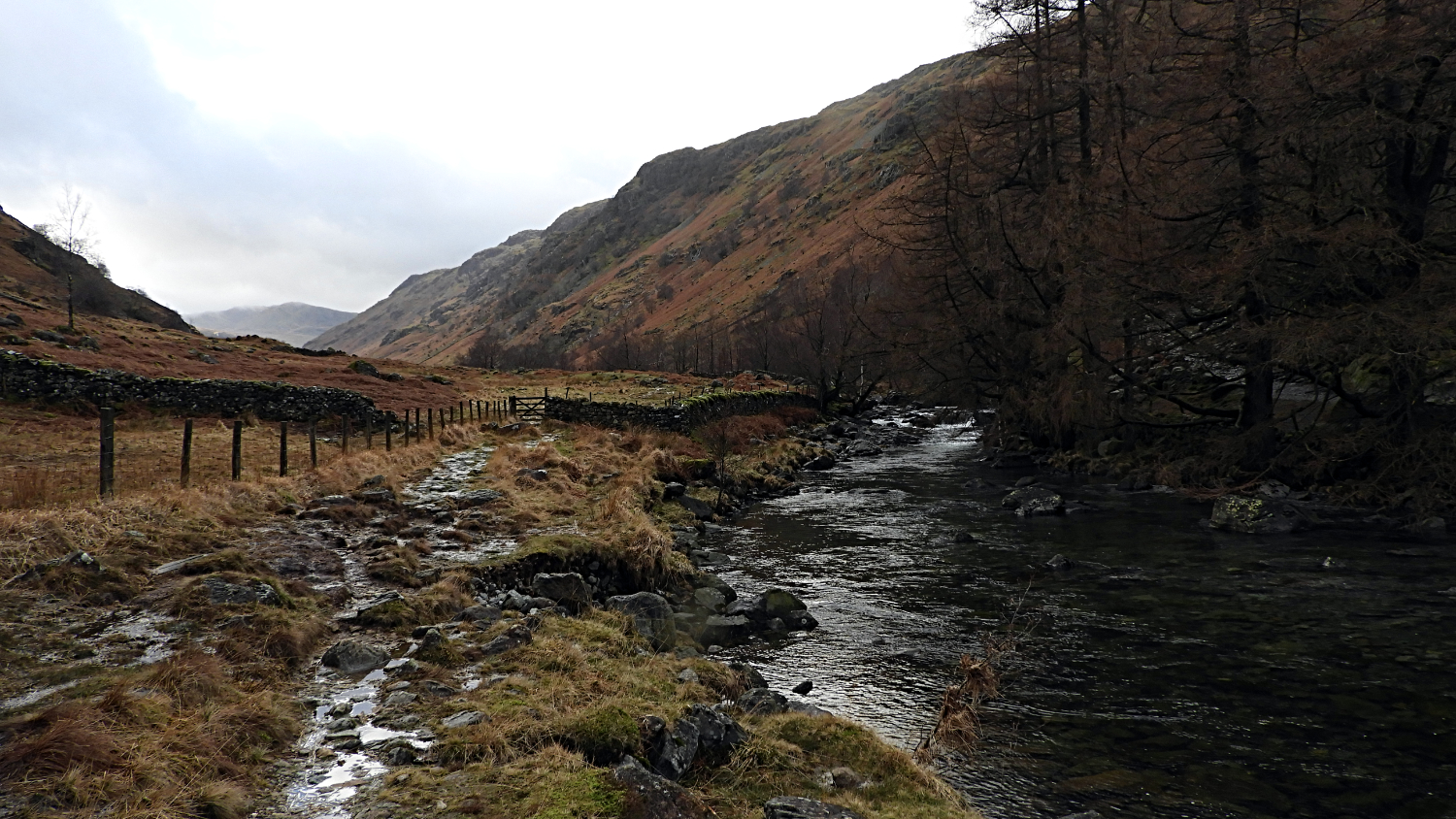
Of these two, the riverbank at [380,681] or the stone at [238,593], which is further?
the stone at [238,593]

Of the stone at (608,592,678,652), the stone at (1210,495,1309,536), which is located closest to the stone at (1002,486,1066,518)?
the stone at (1210,495,1309,536)

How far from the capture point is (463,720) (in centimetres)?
585

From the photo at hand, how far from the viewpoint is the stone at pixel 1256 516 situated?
1535cm

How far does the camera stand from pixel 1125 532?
1602 cm

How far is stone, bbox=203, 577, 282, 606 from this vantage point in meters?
7.44

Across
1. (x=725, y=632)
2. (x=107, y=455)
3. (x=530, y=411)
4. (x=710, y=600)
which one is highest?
(x=530, y=411)

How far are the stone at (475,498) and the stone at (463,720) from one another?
9.25 meters

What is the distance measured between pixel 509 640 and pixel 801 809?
411 cm

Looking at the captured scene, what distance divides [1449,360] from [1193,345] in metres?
5.04

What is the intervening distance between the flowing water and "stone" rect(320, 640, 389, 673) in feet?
14.8

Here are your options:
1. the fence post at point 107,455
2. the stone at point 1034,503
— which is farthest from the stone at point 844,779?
the stone at point 1034,503

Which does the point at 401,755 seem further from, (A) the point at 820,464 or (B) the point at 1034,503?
(A) the point at 820,464

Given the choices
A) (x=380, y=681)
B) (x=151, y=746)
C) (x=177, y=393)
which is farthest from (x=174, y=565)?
(x=177, y=393)

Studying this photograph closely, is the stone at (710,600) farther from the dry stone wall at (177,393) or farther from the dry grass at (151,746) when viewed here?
the dry stone wall at (177,393)
